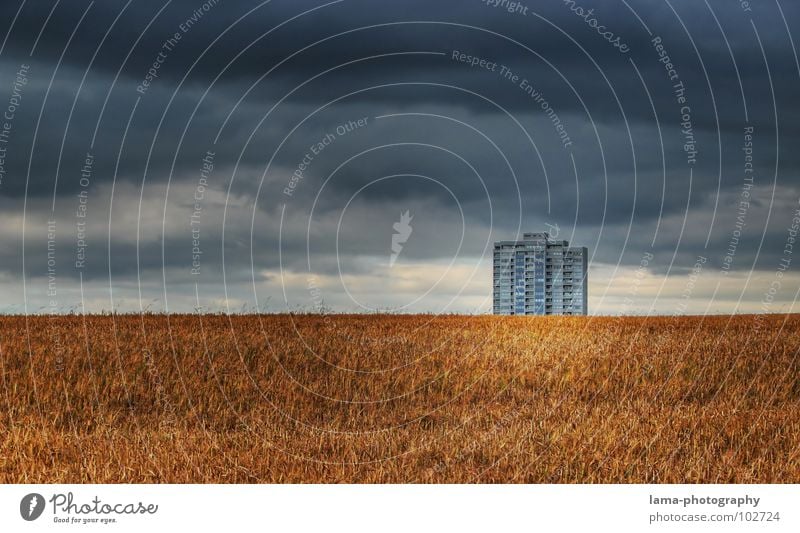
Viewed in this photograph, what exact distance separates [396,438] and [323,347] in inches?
338

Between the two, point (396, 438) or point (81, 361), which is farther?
point (81, 361)

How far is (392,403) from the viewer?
16250mm

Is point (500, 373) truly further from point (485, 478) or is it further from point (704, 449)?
A: point (485, 478)

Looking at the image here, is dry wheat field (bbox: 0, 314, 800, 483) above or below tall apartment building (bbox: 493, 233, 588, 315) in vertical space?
below

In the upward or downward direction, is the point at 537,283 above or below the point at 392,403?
above

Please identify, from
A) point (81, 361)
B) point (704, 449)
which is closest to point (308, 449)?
point (704, 449)

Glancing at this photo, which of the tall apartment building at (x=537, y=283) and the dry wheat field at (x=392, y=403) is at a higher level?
the tall apartment building at (x=537, y=283)

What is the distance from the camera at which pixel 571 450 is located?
1177 cm

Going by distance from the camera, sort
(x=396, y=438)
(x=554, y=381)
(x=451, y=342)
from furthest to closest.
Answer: (x=451, y=342) < (x=554, y=381) < (x=396, y=438)

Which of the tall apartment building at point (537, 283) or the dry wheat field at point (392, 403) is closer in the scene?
the dry wheat field at point (392, 403)

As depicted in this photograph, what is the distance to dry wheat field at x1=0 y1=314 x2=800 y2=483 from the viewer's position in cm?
1116

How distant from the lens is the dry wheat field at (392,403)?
11164mm

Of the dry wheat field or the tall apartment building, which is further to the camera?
the tall apartment building

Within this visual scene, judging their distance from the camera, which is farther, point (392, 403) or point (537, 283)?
point (537, 283)
